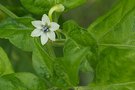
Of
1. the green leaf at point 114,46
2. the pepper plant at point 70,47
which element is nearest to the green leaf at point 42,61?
the pepper plant at point 70,47

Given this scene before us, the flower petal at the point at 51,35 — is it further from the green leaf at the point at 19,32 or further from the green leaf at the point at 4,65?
the green leaf at the point at 4,65

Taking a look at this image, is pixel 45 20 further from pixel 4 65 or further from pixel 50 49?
pixel 4 65

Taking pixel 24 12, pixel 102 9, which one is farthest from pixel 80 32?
pixel 102 9

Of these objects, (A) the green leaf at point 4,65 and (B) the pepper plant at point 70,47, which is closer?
(B) the pepper plant at point 70,47

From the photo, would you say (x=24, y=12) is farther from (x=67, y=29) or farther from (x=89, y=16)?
(x=89, y=16)

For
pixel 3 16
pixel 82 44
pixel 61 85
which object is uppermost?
pixel 3 16

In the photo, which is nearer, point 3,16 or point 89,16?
point 3,16

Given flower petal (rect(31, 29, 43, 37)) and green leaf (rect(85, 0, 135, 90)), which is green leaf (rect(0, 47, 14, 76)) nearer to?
flower petal (rect(31, 29, 43, 37))

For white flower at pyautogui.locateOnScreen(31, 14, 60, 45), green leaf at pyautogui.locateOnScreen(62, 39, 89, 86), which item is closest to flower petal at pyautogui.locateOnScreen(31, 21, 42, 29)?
white flower at pyautogui.locateOnScreen(31, 14, 60, 45)

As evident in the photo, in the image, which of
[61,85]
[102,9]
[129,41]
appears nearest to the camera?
[61,85]
